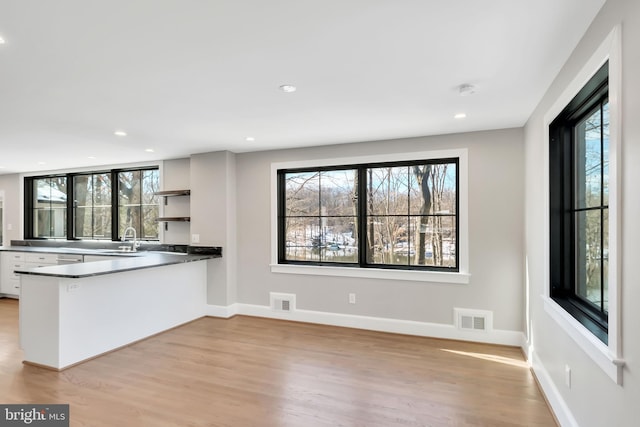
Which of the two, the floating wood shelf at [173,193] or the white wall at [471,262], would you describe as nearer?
the white wall at [471,262]

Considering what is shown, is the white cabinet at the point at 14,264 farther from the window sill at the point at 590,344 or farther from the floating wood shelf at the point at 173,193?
the window sill at the point at 590,344

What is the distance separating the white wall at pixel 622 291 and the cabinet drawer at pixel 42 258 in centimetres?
659

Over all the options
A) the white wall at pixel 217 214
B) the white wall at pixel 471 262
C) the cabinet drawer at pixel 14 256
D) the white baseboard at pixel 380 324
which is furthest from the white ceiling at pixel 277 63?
the cabinet drawer at pixel 14 256

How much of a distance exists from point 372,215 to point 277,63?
8.56 ft

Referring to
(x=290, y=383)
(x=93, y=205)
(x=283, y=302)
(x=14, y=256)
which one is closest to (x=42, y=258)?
(x=14, y=256)

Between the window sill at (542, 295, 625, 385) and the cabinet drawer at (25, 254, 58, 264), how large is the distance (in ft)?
21.7

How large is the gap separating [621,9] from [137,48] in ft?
7.79

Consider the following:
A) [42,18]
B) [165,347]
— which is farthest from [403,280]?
[42,18]

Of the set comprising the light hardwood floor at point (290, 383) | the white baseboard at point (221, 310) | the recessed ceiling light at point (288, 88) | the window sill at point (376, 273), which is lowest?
the light hardwood floor at point (290, 383)

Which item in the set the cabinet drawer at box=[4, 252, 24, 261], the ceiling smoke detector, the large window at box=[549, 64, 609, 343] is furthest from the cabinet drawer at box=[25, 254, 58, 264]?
the large window at box=[549, 64, 609, 343]

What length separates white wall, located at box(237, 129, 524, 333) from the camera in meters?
3.74

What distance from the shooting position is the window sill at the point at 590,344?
1.49 metres

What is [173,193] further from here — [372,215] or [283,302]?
[372,215]

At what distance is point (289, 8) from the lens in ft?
5.35
